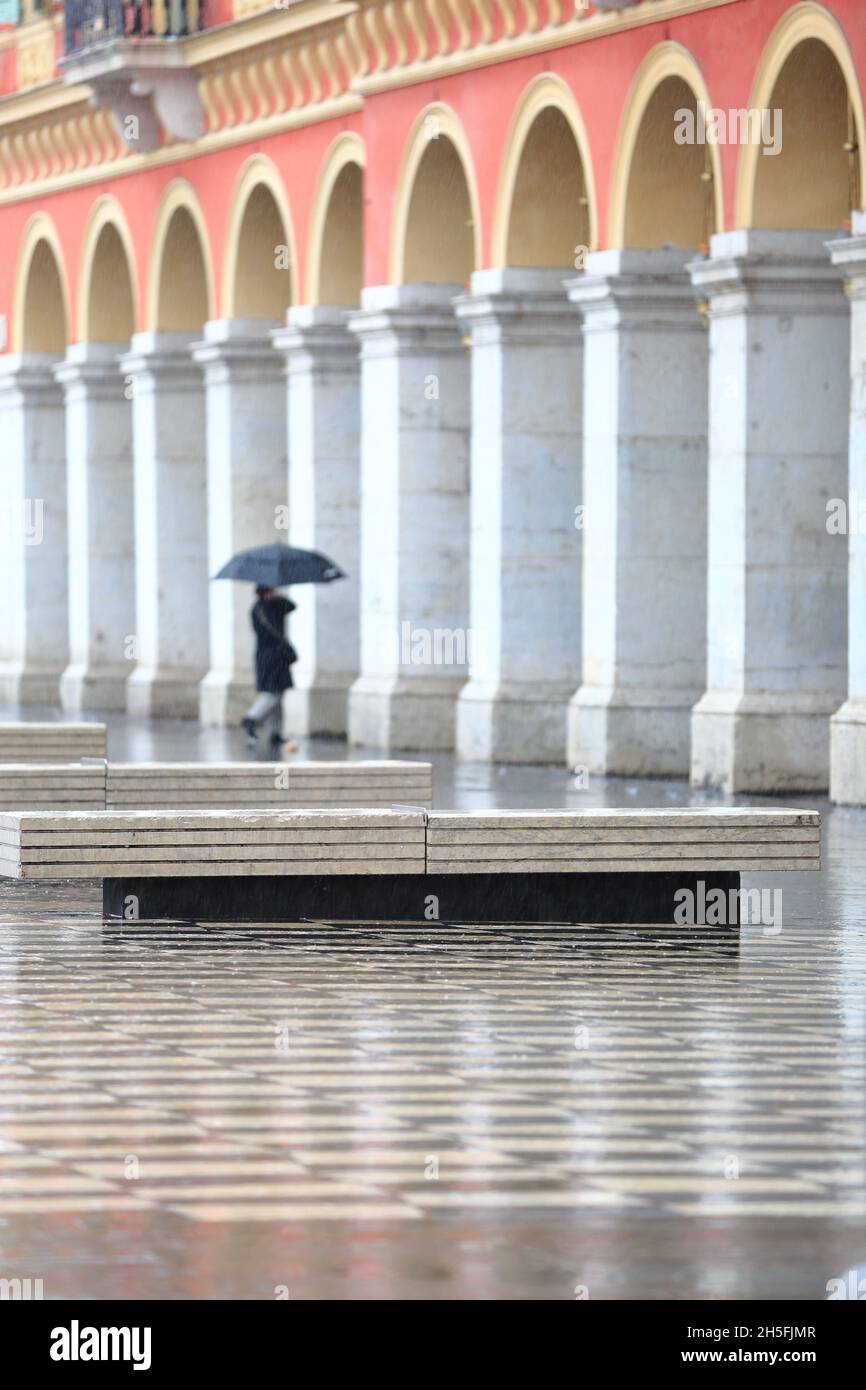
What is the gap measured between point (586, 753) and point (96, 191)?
14845 millimetres

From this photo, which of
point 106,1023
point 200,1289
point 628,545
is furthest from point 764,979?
point 628,545

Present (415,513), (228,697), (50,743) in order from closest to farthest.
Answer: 1. (50,743)
2. (415,513)
3. (228,697)

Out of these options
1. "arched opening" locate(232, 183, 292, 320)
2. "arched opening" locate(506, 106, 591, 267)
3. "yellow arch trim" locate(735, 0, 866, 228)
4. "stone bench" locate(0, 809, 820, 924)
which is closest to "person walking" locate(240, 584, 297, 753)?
"arched opening" locate(506, 106, 591, 267)

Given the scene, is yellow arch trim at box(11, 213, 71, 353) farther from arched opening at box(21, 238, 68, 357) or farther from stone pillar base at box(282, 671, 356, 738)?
stone pillar base at box(282, 671, 356, 738)

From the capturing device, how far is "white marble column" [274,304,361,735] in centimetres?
3281

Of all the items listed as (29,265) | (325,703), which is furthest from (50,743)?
(29,265)

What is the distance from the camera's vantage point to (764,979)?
530 inches

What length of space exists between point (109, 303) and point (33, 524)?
4294mm

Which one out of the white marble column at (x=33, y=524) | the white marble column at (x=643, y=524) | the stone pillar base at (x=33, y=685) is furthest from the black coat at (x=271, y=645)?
the white marble column at (x=33, y=524)

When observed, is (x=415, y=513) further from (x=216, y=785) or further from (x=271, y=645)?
(x=216, y=785)

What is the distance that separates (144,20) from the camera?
1419 inches

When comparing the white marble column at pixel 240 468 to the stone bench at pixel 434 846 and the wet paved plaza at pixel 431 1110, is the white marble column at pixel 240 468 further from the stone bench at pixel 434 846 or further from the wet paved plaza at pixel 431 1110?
the stone bench at pixel 434 846

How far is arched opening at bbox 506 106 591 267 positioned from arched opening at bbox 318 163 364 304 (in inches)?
182
